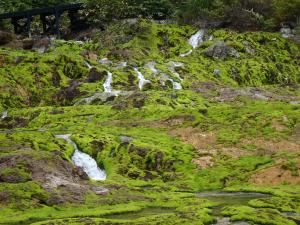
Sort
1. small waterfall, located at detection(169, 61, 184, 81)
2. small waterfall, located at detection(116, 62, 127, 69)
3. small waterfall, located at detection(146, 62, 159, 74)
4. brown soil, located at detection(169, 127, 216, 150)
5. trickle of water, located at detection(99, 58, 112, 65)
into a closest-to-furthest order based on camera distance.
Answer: brown soil, located at detection(169, 127, 216, 150), small waterfall, located at detection(169, 61, 184, 81), small waterfall, located at detection(146, 62, 159, 74), small waterfall, located at detection(116, 62, 127, 69), trickle of water, located at detection(99, 58, 112, 65)

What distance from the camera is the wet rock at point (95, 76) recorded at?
99.5 m

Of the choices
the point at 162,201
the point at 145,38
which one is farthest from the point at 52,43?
the point at 162,201

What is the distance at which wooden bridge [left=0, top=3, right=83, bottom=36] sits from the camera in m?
126

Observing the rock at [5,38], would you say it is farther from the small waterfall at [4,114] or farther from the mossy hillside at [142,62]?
the small waterfall at [4,114]

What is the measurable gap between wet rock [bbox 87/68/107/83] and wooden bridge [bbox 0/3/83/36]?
33617 millimetres

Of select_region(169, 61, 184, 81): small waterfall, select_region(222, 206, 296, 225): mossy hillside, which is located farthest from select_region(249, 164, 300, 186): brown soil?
select_region(169, 61, 184, 81): small waterfall

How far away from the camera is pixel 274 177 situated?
56.4 metres

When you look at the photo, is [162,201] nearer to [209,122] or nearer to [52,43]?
[209,122]

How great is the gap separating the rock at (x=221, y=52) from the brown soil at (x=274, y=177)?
194 feet

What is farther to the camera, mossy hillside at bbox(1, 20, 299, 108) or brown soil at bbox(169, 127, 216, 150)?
mossy hillside at bbox(1, 20, 299, 108)

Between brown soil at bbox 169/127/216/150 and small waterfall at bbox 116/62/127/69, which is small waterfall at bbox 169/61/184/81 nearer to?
small waterfall at bbox 116/62/127/69

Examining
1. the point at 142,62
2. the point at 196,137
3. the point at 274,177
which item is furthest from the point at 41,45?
the point at 274,177

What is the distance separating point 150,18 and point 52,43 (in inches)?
1093

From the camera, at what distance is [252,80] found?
108 m
